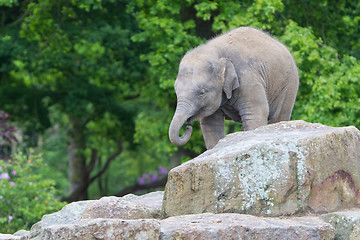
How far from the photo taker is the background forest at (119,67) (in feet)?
37.6

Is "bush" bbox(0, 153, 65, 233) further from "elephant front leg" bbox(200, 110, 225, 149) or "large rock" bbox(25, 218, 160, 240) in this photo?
"large rock" bbox(25, 218, 160, 240)

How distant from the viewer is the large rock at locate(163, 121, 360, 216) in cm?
524

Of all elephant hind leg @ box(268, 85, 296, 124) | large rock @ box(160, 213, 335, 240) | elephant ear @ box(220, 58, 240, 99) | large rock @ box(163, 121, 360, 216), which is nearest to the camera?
large rock @ box(160, 213, 335, 240)

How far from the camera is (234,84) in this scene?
21.6ft

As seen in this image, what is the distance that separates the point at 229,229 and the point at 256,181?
2.34 feet

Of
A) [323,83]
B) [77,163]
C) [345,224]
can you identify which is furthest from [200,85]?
[77,163]

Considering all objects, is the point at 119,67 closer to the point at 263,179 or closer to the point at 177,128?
the point at 177,128

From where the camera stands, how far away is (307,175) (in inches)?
208

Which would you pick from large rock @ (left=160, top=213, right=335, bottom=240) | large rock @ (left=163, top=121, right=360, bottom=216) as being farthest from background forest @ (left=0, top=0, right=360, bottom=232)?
large rock @ (left=160, top=213, right=335, bottom=240)

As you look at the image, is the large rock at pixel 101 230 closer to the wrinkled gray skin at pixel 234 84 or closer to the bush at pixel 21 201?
the wrinkled gray skin at pixel 234 84

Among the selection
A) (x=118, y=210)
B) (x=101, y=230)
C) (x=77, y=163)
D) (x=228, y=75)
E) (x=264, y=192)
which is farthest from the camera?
(x=77, y=163)

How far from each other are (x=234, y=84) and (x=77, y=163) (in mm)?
13449

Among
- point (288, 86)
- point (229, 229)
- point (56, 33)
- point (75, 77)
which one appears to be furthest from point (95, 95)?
point (229, 229)

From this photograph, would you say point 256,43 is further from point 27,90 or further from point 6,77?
point 6,77
